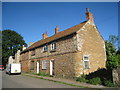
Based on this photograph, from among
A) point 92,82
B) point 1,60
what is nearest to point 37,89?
point 92,82

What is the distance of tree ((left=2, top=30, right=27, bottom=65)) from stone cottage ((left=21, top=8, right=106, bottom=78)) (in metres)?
27.6

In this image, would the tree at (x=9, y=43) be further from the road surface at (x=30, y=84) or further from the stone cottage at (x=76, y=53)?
the road surface at (x=30, y=84)

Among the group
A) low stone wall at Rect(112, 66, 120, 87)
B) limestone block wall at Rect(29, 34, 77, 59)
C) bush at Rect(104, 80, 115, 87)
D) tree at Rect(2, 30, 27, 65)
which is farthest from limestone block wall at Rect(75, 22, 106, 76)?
tree at Rect(2, 30, 27, 65)

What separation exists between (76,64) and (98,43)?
19.2ft

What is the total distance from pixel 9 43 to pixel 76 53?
117 feet

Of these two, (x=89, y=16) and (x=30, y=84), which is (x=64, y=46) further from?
(x=30, y=84)

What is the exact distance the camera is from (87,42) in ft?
54.4

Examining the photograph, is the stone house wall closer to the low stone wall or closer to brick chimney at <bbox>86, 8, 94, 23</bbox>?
brick chimney at <bbox>86, 8, 94, 23</bbox>

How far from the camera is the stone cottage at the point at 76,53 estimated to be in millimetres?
15086

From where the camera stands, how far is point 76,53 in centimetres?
1485

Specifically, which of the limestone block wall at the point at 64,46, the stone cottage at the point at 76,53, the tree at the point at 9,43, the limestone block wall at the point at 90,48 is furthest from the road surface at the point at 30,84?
the tree at the point at 9,43

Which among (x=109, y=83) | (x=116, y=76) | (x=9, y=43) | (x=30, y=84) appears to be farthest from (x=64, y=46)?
(x=9, y=43)

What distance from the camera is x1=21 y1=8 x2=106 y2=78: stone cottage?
49.5ft

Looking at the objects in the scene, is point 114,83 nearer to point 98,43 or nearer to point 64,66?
point 64,66
